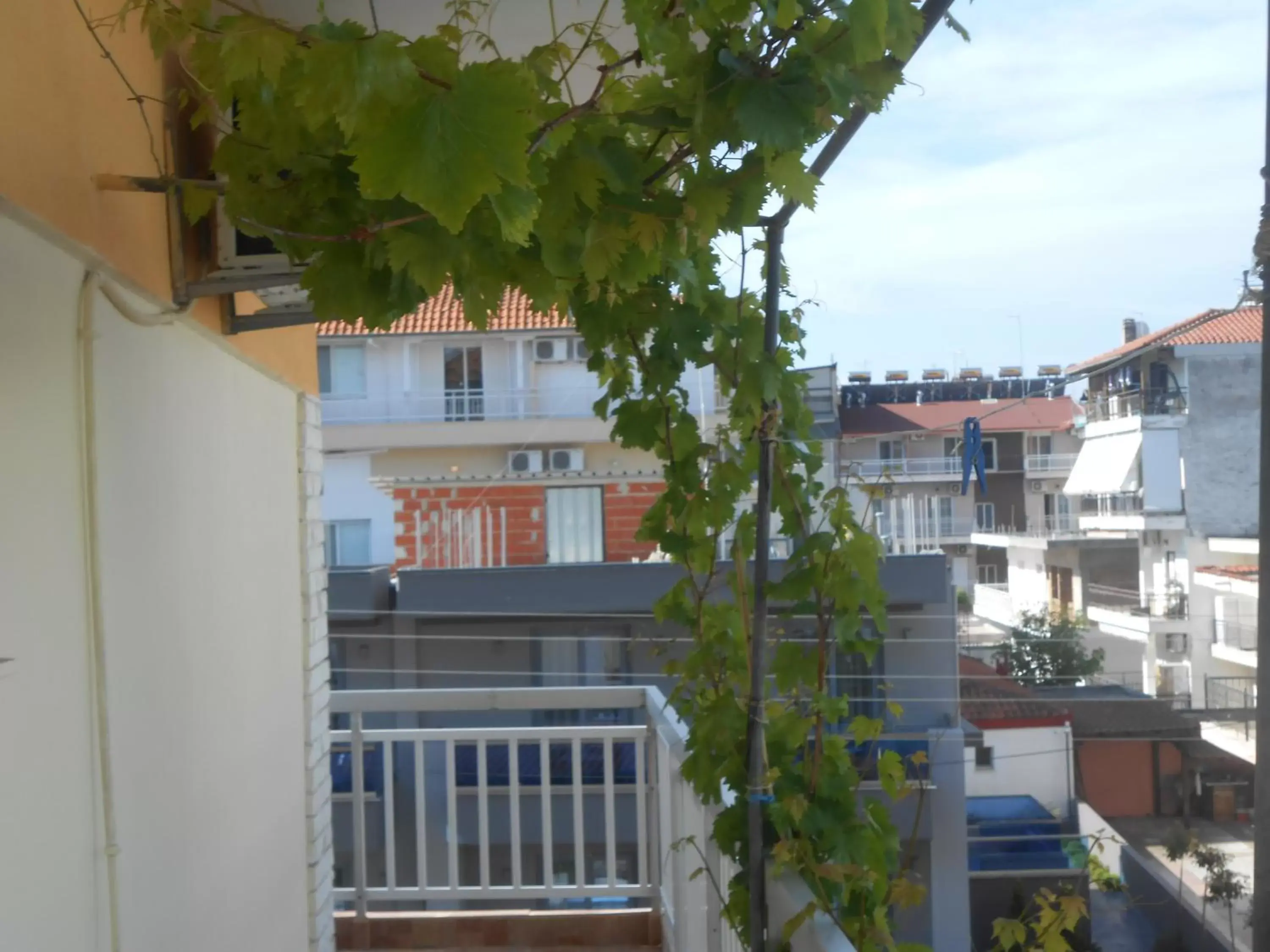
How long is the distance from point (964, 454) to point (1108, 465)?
3.63 feet

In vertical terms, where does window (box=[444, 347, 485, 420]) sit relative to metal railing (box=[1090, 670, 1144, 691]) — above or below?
above

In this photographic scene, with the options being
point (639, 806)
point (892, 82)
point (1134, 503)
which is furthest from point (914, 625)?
point (892, 82)

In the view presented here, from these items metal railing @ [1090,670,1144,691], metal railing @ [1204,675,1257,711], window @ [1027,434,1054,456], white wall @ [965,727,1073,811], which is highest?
window @ [1027,434,1054,456]

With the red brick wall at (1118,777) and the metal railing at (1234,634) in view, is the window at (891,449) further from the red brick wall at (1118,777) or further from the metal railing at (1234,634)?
the red brick wall at (1118,777)

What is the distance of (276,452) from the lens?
311 cm

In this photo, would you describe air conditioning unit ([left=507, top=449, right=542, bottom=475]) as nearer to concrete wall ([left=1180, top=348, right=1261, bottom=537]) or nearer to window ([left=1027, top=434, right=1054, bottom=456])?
window ([left=1027, top=434, right=1054, bottom=456])

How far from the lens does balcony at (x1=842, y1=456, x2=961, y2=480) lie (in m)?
2.26

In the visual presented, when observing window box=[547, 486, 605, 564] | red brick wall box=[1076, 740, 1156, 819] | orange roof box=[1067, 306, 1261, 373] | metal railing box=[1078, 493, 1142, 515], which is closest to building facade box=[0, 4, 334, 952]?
orange roof box=[1067, 306, 1261, 373]

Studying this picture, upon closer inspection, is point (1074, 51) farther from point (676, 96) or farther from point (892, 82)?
point (676, 96)

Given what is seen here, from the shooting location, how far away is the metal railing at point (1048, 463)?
500 cm

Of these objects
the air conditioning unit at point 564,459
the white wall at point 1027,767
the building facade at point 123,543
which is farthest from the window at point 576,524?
the building facade at point 123,543

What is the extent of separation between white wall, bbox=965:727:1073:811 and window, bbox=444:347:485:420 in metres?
9.08

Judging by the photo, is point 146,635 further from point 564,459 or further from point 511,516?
point 564,459

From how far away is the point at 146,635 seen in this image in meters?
1.92
